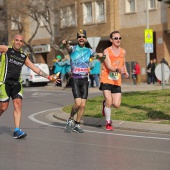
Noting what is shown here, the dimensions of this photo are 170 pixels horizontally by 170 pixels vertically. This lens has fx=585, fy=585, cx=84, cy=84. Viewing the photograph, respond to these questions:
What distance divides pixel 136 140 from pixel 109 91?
5.70 ft

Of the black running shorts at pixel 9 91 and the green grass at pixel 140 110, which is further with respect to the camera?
the green grass at pixel 140 110

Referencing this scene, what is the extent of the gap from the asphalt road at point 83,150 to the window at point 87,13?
33.1 metres

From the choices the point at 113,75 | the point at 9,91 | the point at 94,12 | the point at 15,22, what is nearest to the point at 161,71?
the point at 113,75

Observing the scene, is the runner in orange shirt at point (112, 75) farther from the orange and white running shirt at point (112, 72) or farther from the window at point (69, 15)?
the window at point (69, 15)

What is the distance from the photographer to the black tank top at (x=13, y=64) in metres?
11.1

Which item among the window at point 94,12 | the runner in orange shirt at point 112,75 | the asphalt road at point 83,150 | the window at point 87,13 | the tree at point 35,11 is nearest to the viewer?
the asphalt road at point 83,150

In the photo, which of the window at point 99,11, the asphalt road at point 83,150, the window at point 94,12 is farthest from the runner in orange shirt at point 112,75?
the window at point 99,11

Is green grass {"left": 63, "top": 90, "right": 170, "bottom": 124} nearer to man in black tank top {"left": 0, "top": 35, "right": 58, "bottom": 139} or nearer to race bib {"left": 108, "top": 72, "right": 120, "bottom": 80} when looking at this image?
race bib {"left": 108, "top": 72, "right": 120, "bottom": 80}

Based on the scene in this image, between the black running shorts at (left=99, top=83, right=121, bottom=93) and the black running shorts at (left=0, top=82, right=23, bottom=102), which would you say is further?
the black running shorts at (left=99, top=83, right=121, bottom=93)

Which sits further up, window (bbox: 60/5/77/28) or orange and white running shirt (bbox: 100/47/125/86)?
window (bbox: 60/5/77/28)

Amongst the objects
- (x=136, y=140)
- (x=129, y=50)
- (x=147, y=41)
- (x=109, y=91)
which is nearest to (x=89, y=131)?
(x=109, y=91)

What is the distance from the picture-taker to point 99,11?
149 feet

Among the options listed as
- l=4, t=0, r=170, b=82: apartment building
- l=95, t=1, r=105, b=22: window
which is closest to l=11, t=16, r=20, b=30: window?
l=4, t=0, r=170, b=82: apartment building

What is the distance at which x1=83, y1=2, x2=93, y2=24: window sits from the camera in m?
46.1
